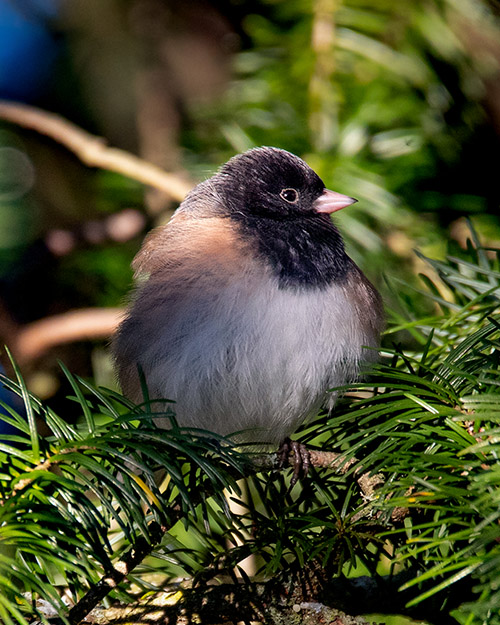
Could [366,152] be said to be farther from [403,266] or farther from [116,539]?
[116,539]

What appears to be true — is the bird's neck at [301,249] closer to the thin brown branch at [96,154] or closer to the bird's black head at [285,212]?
the bird's black head at [285,212]

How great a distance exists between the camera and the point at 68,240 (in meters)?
2.19

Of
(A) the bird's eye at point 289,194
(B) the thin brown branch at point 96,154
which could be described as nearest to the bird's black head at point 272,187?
(A) the bird's eye at point 289,194

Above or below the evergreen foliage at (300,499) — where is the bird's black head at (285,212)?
above

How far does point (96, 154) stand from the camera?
2.15m

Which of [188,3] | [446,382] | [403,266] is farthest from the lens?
[188,3]

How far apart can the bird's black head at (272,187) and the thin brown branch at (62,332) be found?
0.50 m

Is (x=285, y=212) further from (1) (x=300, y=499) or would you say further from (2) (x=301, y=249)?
(1) (x=300, y=499)

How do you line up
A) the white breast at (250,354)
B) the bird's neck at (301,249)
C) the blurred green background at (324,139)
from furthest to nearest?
the blurred green background at (324,139)
the bird's neck at (301,249)
the white breast at (250,354)

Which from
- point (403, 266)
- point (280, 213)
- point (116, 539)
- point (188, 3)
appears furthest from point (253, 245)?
point (188, 3)

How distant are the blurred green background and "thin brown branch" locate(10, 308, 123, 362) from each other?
2 centimetres

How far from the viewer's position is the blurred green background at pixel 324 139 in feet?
6.44

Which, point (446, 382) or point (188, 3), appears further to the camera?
point (188, 3)

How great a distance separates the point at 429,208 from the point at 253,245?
68 cm
